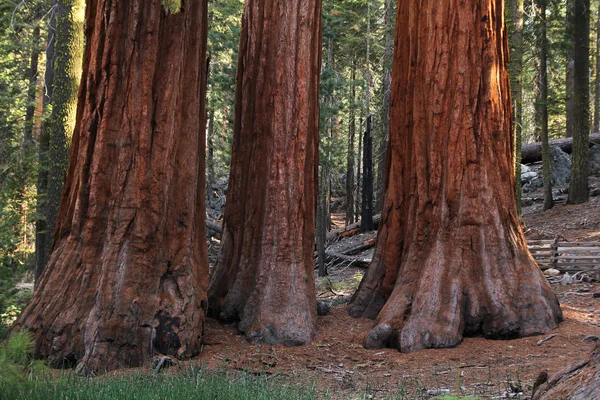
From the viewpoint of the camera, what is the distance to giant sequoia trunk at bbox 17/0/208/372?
6602mm

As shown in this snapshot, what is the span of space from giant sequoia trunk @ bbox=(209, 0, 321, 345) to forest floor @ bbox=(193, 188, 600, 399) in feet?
1.68

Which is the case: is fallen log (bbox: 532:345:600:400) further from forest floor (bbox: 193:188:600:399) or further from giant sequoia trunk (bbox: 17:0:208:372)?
giant sequoia trunk (bbox: 17:0:208:372)

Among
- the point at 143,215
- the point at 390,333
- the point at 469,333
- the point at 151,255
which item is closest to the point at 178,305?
the point at 151,255

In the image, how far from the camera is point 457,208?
315 inches

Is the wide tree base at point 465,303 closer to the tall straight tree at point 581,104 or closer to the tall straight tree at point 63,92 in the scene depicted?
the tall straight tree at point 63,92

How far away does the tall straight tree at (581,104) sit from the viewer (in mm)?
16609

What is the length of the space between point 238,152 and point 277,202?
125 centimetres

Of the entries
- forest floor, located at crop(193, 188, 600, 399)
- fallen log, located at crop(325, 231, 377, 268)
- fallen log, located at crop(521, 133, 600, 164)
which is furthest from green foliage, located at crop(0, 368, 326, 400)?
fallen log, located at crop(521, 133, 600, 164)

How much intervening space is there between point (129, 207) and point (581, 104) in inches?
558

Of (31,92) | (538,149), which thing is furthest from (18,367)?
(538,149)

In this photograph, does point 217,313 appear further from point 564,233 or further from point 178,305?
point 564,233

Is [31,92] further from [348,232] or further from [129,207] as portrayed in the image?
[348,232]

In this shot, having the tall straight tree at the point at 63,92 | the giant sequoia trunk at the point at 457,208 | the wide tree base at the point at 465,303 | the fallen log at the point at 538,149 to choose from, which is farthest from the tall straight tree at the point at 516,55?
the tall straight tree at the point at 63,92

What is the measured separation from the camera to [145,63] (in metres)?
7.23
